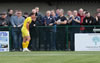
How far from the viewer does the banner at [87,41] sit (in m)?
19.3

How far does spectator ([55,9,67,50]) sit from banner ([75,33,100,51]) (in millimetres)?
719

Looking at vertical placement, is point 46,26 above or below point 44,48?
above

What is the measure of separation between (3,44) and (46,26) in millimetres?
2574

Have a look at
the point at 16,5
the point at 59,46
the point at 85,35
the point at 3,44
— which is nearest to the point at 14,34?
the point at 3,44

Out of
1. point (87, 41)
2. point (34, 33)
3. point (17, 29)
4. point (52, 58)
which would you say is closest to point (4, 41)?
point (17, 29)

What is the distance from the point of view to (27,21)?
1895cm

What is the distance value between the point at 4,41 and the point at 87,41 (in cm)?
456

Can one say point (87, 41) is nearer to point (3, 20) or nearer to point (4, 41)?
point (4, 41)

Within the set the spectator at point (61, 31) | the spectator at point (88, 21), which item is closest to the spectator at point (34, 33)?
the spectator at point (61, 31)

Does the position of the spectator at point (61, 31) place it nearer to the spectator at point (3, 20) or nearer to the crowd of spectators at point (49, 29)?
the crowd of spectators at point (49, 29)

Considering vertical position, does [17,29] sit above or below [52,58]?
above

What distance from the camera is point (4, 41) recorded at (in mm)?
19734

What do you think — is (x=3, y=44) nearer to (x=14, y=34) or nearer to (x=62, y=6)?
(x=14, y=34)

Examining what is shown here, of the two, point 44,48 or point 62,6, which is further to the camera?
point 62,6
